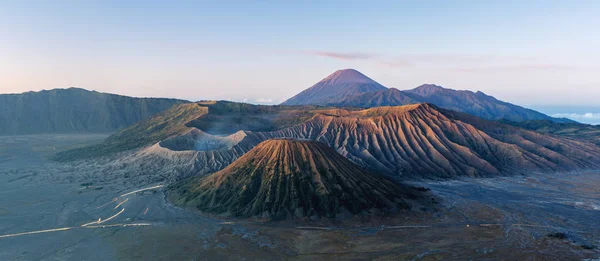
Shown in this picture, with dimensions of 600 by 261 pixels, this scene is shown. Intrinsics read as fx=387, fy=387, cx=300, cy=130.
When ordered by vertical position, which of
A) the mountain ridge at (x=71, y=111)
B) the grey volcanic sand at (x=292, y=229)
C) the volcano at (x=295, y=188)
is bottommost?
the grey volcanic sand at (x=292, y=229)

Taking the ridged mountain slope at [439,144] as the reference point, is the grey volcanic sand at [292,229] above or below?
below

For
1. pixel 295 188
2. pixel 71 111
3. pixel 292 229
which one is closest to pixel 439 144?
pixel 295 188

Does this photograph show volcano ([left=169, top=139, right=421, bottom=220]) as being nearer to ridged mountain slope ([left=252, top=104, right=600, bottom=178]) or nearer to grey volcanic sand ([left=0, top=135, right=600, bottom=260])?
grey volcanic sand ([left=0, top=135, right=600, bottom=260])

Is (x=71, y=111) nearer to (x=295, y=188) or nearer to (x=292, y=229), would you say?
(x=295, y=188)

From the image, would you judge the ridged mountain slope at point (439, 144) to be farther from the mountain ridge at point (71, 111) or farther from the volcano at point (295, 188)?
the mountain ridge at point (71, 111)

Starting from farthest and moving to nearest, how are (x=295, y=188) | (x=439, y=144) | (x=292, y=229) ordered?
(x=439, y=144), (x=295, y=188), (x=292, y=229)

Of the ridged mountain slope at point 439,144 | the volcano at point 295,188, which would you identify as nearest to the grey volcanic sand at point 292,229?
the volcano at point 295,188
